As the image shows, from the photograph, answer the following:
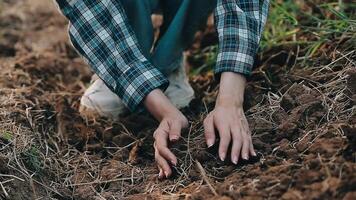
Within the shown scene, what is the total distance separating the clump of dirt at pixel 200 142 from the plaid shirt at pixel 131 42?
0.16 meters

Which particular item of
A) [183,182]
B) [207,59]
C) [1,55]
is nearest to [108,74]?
[183,182]

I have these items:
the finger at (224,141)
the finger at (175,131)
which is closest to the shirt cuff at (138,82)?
the finger at (175,131)

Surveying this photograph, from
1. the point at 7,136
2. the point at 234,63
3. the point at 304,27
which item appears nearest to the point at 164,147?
the point at 234,63

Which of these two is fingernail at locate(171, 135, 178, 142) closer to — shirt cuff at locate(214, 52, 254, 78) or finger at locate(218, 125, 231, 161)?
finger at locate(218, 125, 231, 161)

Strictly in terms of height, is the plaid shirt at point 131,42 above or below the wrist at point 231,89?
above

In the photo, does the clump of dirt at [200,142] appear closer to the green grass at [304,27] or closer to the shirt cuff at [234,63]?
the green grass at [304,27]

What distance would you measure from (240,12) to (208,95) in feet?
1.35

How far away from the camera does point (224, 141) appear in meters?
1.52

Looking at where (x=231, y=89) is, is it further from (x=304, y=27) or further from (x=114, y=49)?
(x=304, y=27)

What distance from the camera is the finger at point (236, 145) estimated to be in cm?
150

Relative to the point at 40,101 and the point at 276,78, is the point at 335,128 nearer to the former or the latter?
the point at 276,78

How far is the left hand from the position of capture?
152 centimetres

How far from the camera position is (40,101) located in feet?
6.87

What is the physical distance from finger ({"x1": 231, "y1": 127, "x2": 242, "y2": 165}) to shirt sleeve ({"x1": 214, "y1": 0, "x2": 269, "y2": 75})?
188mm
